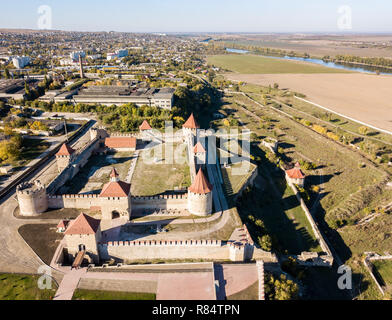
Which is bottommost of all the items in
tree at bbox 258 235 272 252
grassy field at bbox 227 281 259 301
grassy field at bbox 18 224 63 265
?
grassy field at bbox 227 281 259 301

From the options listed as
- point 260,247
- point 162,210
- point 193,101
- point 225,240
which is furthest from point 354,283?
point 193,101

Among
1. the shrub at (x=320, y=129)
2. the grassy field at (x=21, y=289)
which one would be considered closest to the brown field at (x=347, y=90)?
the shrub at (x=320, y=129)

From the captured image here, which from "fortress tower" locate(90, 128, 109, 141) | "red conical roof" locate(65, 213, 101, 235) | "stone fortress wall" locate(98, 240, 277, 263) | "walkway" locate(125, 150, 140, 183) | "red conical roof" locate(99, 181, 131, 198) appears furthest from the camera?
"fortress tower" locate(90, 128, 109, 141)

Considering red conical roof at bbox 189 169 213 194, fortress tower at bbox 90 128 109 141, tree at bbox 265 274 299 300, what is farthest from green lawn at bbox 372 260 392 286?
fortress tower at bbox 90 128 109 141

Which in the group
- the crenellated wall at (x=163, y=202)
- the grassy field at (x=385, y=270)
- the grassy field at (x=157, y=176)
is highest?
the grassy field at (x=157, y=176)

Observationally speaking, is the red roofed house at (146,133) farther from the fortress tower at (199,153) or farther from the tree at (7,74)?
the tree at (7,74)

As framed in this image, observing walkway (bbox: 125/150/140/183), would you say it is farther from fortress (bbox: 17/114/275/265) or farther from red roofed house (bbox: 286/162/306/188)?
red roofed house (bbox: 286/162/306/188)
